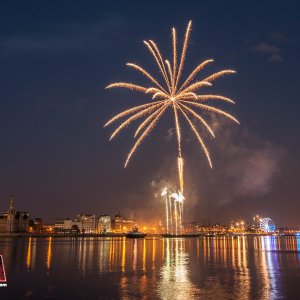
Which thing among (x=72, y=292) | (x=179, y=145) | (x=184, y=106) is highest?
(x=184, y=106)

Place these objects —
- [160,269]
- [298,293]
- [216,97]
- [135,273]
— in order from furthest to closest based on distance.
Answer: [216,97]
[160,269]
[135,273]
[298,293]

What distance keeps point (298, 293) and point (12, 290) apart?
1382 centimetres

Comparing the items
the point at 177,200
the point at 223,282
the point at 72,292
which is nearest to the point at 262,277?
the point at 223,282

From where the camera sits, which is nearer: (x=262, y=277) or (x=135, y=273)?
(x=262, y=277)

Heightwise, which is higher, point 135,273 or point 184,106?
point 184,106

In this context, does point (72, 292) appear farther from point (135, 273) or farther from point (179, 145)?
point (179, 145)

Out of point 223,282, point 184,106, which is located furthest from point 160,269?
point 184,106

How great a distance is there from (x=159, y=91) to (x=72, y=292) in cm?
2088

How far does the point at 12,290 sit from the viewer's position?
20031mm

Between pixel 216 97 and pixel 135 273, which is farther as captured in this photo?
pixel 216 97

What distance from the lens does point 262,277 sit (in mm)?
24656

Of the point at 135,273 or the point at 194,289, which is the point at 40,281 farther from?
the point at 194,289

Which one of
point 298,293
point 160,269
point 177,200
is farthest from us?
point 177,200

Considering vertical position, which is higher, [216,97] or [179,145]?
[216,97]
